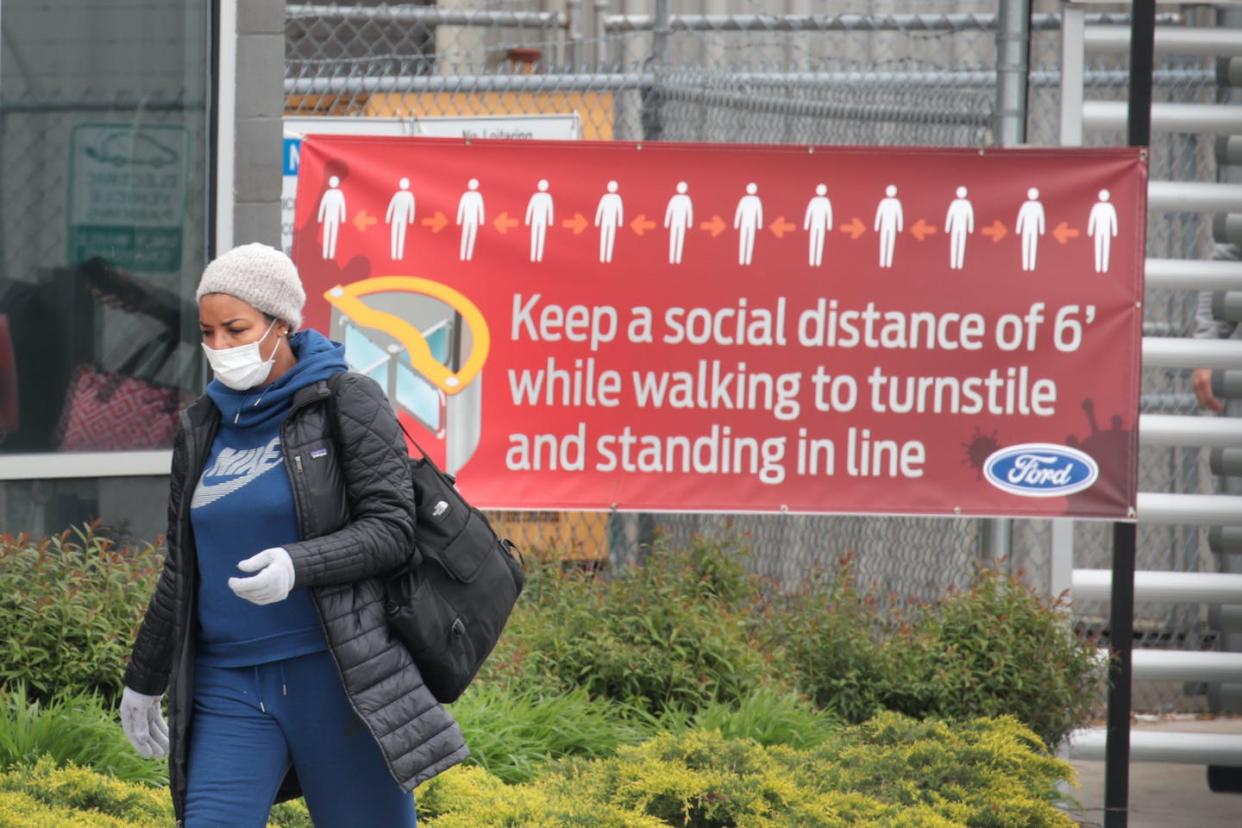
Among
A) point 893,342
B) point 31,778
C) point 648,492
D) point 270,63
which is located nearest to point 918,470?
point 893,342

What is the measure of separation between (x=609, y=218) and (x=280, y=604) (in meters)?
3.42

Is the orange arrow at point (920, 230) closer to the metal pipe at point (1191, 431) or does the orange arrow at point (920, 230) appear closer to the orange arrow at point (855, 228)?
the orange arrow at point (855, 228)

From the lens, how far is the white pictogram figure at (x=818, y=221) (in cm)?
698

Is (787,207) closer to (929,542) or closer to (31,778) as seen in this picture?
(929,542)

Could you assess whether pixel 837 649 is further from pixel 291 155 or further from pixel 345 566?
pixel 291 155

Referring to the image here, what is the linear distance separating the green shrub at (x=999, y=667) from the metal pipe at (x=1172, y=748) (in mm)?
319

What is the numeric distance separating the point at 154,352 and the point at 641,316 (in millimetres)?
1937

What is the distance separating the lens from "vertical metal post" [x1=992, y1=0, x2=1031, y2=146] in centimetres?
733

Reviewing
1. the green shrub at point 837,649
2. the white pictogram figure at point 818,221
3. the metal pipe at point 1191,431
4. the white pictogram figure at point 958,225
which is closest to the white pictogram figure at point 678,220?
the white pictogram figure at point 818,221

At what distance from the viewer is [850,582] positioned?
278 inches

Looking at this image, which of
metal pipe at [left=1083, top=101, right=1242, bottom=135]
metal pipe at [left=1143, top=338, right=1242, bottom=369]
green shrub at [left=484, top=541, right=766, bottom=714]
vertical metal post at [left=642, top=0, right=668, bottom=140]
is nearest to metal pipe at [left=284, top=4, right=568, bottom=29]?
vertical metal post at [left=642, top=0, right=668, bottom=140]

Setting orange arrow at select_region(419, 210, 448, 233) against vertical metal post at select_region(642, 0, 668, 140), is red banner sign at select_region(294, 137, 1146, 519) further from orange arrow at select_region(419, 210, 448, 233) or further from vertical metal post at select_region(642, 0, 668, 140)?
vertical metal post at select_region(642, 0, 668, 140)

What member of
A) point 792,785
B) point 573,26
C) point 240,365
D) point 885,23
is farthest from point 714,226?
point 573,26

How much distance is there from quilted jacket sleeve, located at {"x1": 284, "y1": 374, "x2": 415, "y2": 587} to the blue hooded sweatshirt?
0.11 m
